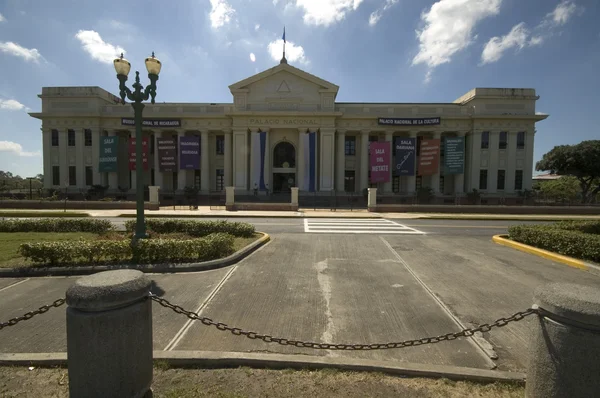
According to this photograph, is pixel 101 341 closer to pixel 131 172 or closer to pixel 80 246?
pixel 80 246

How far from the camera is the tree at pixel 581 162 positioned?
1777 inches

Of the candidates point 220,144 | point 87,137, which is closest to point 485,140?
point 220,144

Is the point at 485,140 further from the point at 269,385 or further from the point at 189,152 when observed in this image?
the point at 269,385

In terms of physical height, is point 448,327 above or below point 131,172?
below

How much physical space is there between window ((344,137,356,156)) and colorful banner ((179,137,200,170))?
20.2m

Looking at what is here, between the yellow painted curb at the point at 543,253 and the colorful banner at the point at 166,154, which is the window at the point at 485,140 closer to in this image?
the yellow painted curb at the point at 543,253

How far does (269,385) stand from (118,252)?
6.32 metres

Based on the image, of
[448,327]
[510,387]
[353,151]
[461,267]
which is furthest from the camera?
[353,151]

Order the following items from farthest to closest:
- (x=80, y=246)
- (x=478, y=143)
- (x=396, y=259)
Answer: (x=478, y=143) < (x=396, y=259) < (x=80, y=246)

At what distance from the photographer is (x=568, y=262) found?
817 centimetres

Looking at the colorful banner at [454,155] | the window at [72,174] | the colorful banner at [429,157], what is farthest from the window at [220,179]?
the colorful banner at [454,155]

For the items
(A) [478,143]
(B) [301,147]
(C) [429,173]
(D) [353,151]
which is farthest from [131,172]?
(A) [478,143]

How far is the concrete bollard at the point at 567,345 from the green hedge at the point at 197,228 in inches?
392

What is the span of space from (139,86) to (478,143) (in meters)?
41.2
